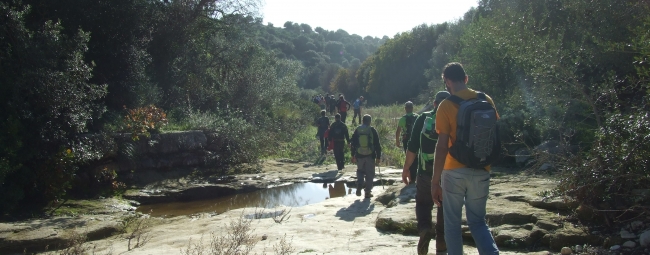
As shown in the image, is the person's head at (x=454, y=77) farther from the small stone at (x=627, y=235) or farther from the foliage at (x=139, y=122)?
the foliage at (x=139, y=122)

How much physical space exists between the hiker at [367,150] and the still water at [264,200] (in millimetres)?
1321

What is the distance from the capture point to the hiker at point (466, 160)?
3943 millimetres

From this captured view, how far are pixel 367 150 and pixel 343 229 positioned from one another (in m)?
Answer: 3.24

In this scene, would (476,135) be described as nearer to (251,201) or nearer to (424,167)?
(424,167)

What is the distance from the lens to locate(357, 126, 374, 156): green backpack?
9875mm

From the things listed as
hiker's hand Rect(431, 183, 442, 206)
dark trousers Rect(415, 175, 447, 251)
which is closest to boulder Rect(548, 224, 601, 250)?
dark trousers Rect(415, 175, 447, 251)

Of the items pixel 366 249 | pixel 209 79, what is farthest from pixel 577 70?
pixel 209 79

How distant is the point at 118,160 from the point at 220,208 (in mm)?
2822

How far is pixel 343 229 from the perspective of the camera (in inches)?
273

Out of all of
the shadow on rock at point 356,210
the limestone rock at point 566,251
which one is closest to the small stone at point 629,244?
the limestone rock at point 566,251

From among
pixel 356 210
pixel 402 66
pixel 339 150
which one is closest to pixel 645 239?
pixel 356 210

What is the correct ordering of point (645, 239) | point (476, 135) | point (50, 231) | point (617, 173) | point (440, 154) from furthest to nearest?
point (50, 231)
point (617, 173)
point (645, 239)
point (440, 154)
point (476, 135)

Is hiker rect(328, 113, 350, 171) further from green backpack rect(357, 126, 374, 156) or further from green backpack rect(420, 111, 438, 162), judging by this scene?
green backpack rect(420, 111, 438, 162)

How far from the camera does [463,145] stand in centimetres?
396
